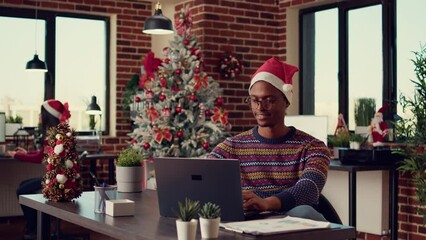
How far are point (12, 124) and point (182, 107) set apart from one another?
217cm

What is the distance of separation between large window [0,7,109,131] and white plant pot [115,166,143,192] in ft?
14.8

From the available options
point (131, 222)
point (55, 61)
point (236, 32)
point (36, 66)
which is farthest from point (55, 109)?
point (131, 222)

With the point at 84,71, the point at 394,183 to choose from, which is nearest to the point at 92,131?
the point at 84,71

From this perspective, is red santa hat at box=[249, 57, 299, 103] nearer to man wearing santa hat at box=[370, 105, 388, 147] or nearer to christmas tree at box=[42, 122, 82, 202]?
christmas tree at box=[42, 122, 82, 202]

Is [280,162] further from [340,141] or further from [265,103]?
[340,141]

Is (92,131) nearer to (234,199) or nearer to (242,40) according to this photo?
(242,40)

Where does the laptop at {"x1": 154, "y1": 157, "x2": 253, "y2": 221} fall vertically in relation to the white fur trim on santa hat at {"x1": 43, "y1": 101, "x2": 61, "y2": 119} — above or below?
below

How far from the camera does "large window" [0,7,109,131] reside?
24.8 feet

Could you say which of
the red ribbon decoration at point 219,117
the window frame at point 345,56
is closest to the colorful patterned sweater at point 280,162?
the window frame at point 345,56

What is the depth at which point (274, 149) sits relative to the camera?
3.05 m

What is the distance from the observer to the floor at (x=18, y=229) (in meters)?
6.37

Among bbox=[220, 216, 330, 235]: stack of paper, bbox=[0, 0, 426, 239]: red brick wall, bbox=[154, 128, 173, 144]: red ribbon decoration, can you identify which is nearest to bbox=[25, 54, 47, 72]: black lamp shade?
bbox=[0, 0, 426, 239]: red brick wall

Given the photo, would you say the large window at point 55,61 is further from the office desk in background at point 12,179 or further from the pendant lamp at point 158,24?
the pendant lamp at point 158,24

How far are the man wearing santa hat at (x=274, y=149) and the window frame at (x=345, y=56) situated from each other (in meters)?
2.55
